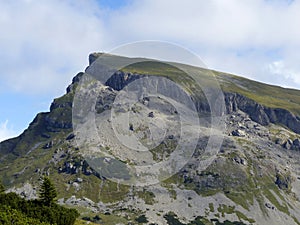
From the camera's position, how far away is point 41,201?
357ft

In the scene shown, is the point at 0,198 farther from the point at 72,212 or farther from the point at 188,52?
the point at 188,52

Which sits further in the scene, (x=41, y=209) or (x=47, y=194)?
(x=47, y=194)

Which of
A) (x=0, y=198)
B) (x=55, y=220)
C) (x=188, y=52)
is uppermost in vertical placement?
Answer: (x=188, y=52)

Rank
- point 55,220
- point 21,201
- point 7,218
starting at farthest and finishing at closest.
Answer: point 21,201, point 55,220, point 7,218

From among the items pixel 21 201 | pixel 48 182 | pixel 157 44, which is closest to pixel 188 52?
pixel 157 44

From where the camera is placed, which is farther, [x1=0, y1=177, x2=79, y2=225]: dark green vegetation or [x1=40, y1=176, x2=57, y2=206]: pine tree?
[x1=40, y1=176, x2=57, y2=206]: pine tree

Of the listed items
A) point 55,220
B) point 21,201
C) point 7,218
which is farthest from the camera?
point 21,201

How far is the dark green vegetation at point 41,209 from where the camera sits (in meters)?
94.4

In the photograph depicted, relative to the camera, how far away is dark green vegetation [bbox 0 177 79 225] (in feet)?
310

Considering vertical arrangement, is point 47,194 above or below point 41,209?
above

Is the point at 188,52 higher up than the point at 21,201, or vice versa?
the point at 188,52

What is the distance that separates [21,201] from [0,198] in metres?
5.60

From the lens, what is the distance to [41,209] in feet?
339

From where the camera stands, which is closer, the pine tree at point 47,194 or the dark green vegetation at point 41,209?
the dark green vegetation at point 41,209
